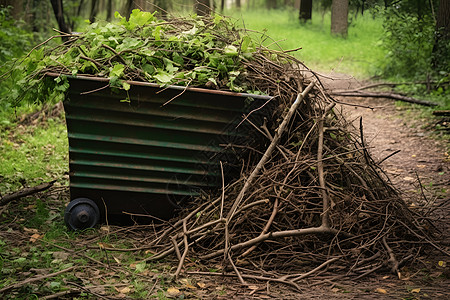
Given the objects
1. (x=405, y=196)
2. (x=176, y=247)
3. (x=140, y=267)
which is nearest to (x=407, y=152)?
(x=405, y=196)

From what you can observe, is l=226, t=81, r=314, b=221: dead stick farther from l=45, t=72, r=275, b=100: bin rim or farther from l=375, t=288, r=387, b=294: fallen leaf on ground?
l=375, t=288, r=387, b=294: fallen leaf on ground

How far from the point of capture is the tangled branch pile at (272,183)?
379 cm

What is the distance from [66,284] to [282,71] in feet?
8.15

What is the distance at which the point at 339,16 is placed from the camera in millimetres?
17719

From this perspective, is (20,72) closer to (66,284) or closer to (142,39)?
(142,39)

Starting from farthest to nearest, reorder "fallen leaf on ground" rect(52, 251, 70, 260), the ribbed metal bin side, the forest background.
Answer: the forest background → the ribbed metal bin side → "fallen leaf on ground" rect(52, 251, 70, 260)

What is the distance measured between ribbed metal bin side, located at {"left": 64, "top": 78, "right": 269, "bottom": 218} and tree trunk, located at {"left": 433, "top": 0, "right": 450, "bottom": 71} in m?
8.10

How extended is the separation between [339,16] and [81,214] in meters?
15.3

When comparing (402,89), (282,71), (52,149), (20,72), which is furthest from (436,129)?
(20,72)

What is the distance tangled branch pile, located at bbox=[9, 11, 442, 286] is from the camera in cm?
379

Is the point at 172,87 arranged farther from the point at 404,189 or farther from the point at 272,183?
the point at 404,189

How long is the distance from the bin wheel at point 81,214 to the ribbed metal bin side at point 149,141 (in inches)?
2.9

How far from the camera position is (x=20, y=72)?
427 centimetres

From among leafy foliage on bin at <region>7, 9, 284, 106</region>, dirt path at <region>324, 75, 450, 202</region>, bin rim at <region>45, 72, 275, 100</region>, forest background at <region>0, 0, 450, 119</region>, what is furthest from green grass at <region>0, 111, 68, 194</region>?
dirt path at <region>324, 75, 450, 202</region>
